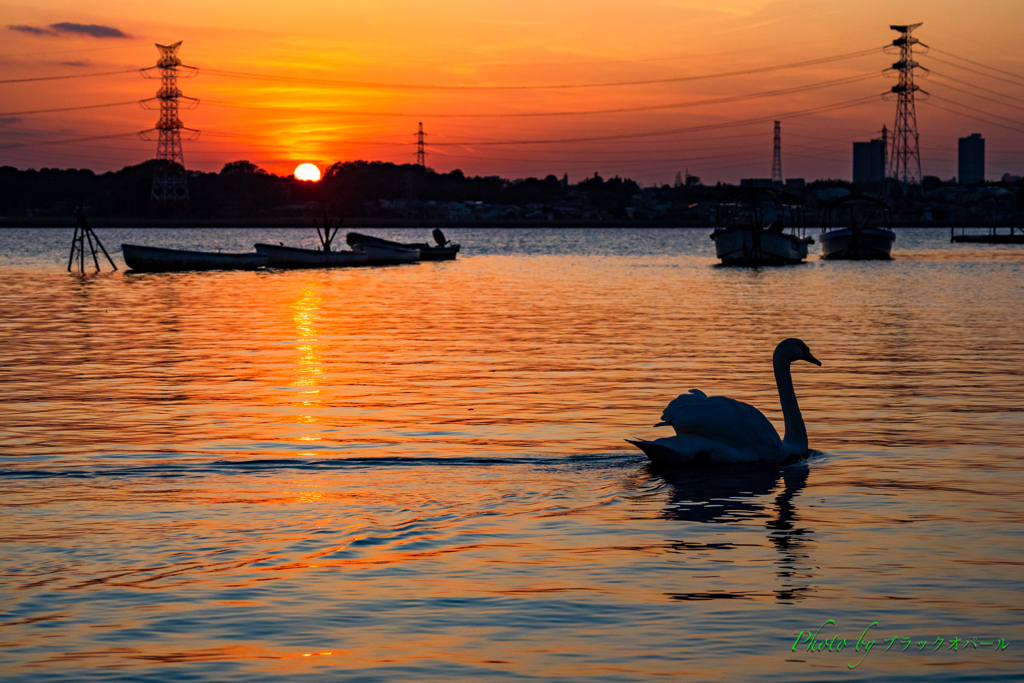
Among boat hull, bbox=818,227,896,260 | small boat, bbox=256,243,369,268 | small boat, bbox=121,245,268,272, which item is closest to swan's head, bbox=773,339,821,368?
small boat, bbox=121,245,268,272

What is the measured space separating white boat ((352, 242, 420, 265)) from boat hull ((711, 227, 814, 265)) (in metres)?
23.8

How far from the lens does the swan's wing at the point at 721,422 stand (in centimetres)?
1215

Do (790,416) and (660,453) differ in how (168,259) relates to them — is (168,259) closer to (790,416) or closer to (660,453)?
(790,416)

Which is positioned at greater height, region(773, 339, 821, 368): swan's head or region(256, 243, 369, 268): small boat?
region(256, 243, 369, 268): small boat

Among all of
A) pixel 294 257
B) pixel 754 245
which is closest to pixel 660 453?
pixel 754 245

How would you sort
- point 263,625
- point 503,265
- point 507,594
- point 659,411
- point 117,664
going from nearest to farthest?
point 117,664
point 263,625
point 507,594
point 659,411
point 503,265

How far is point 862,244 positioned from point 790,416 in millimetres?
78613

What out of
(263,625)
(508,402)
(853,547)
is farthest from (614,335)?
(263,625)

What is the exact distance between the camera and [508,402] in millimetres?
17328

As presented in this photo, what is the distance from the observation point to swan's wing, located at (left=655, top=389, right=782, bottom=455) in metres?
12.1

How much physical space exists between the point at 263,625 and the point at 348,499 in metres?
3.63

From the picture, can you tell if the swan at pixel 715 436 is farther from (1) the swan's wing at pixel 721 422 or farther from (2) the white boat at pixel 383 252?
(2) the white boat at pixel 383 252

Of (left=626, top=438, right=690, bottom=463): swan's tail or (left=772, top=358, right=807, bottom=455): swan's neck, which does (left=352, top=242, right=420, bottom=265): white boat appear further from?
(left=626, top=438, right=690, bottom=463): swan's tail

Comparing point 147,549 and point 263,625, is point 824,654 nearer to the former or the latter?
point 263,625
